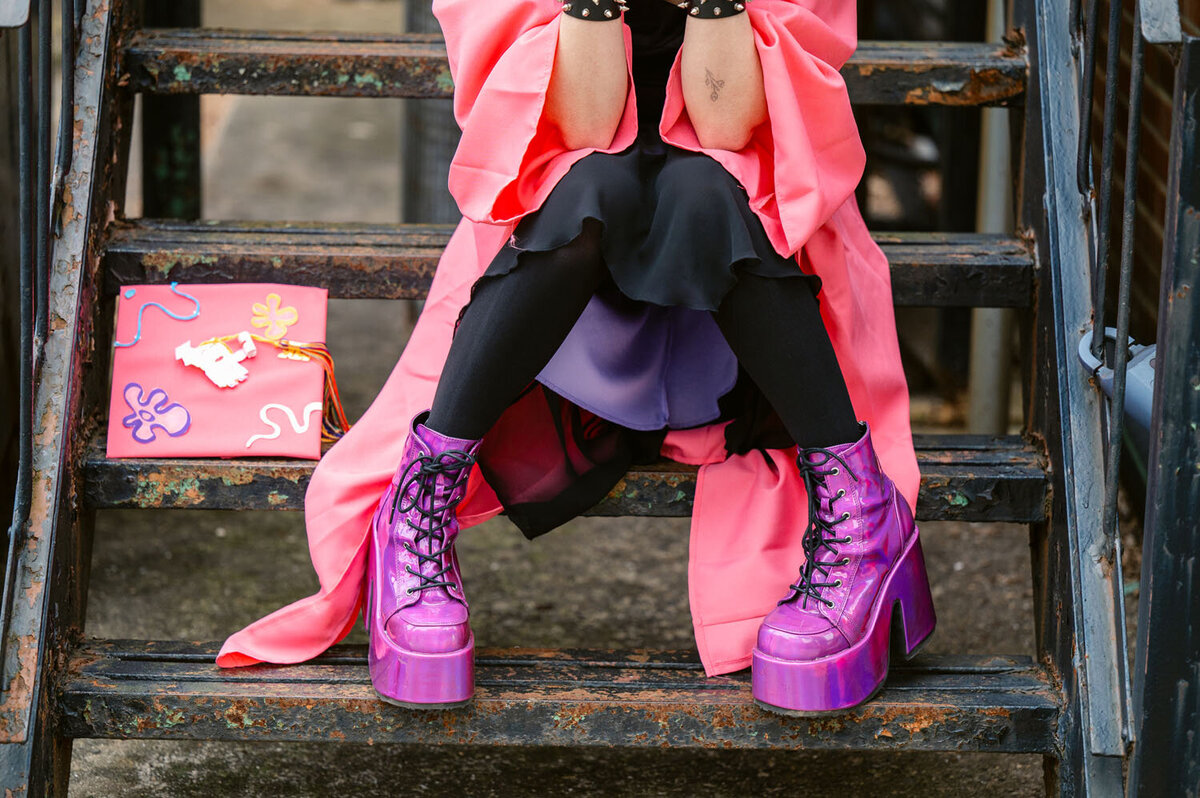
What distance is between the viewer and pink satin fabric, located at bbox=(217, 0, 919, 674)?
5.77 feet

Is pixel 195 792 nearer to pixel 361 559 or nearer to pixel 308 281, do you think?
pixel 361 559

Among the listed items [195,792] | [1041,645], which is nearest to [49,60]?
[195,792]

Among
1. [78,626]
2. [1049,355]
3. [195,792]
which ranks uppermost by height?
[1049,355]

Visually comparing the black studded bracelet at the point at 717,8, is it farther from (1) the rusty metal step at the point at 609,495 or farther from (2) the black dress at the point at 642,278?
(1) the rusty metal step at the point at 609,495

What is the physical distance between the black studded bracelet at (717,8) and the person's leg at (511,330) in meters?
0.29

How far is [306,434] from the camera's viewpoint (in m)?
2.05

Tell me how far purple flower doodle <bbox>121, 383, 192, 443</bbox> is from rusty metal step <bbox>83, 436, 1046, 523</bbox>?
0.04 meters

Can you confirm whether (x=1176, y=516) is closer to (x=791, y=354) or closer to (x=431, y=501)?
(x=791, y=354)

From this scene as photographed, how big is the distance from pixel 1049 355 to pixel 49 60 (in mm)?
1443

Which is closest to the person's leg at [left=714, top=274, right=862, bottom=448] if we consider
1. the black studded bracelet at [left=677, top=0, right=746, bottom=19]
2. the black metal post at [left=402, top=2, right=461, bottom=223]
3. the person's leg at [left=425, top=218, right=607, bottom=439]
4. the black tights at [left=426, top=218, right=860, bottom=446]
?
the black tights at [left=426, top=218, right=860, bottom=446]

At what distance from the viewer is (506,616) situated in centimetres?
277

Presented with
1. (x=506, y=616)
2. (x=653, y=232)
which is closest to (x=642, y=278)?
(x=653, y=232)

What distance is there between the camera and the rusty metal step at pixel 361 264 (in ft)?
7.08

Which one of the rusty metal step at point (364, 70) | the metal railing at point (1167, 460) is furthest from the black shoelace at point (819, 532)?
the rusty metal step at point (364, 70)
